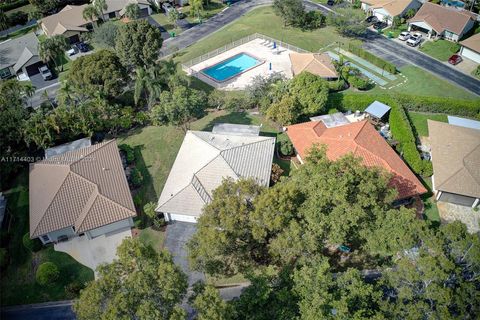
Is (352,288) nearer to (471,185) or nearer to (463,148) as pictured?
(471,185)

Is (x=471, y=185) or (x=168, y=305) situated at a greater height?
(x=168, y=305)

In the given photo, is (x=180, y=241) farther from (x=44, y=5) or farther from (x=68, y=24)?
(x=44, y=5)

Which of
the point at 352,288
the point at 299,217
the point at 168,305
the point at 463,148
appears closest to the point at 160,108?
the point at 299,217

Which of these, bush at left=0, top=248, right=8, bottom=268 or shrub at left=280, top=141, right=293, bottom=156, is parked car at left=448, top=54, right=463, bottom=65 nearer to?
shrub at left=280, top=141, right=293, bottom=156

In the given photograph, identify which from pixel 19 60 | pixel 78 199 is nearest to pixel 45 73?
pixel 19 60

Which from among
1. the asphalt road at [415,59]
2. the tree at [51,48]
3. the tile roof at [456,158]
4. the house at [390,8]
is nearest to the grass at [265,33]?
the asphalt road at [415,59]

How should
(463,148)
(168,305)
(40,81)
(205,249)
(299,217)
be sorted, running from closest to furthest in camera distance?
(168,305) < (205,249) < (299,217) < (463,148) < (40,81)

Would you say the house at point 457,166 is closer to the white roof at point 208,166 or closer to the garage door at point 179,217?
the white roof at point 208,166
